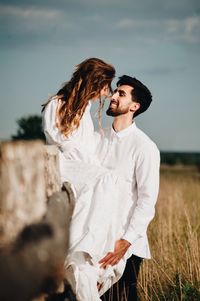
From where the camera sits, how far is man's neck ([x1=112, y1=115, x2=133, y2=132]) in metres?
4.05

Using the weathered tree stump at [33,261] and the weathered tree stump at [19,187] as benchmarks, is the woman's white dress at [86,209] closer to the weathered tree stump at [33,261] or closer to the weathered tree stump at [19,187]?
the weathered tree stump at [19,187]

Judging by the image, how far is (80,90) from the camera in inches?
148

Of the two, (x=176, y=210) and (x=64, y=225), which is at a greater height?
(x=64, y=225)

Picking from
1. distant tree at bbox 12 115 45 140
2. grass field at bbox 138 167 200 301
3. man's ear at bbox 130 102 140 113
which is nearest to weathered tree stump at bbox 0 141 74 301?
→ man's ear at bbox 130 102 140 113

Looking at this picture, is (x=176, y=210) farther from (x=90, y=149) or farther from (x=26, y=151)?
(x=26, y=151)

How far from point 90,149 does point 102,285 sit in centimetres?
88

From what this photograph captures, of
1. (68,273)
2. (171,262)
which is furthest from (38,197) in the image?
(171,262)

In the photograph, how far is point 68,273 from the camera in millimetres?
3164

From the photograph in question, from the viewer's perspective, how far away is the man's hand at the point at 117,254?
3511 millimetres

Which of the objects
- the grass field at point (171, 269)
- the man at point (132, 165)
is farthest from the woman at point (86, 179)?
the grass field at point (171, 269)

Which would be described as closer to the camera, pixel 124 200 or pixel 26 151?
pixel 26 151

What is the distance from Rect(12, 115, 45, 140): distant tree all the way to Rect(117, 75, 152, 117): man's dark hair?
91.6ft

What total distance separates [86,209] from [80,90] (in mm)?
868

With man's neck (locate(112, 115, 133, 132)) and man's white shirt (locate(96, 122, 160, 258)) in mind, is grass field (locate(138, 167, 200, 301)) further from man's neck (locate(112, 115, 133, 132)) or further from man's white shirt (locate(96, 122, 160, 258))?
man's neck (locate(112, 115, 133, 132))
